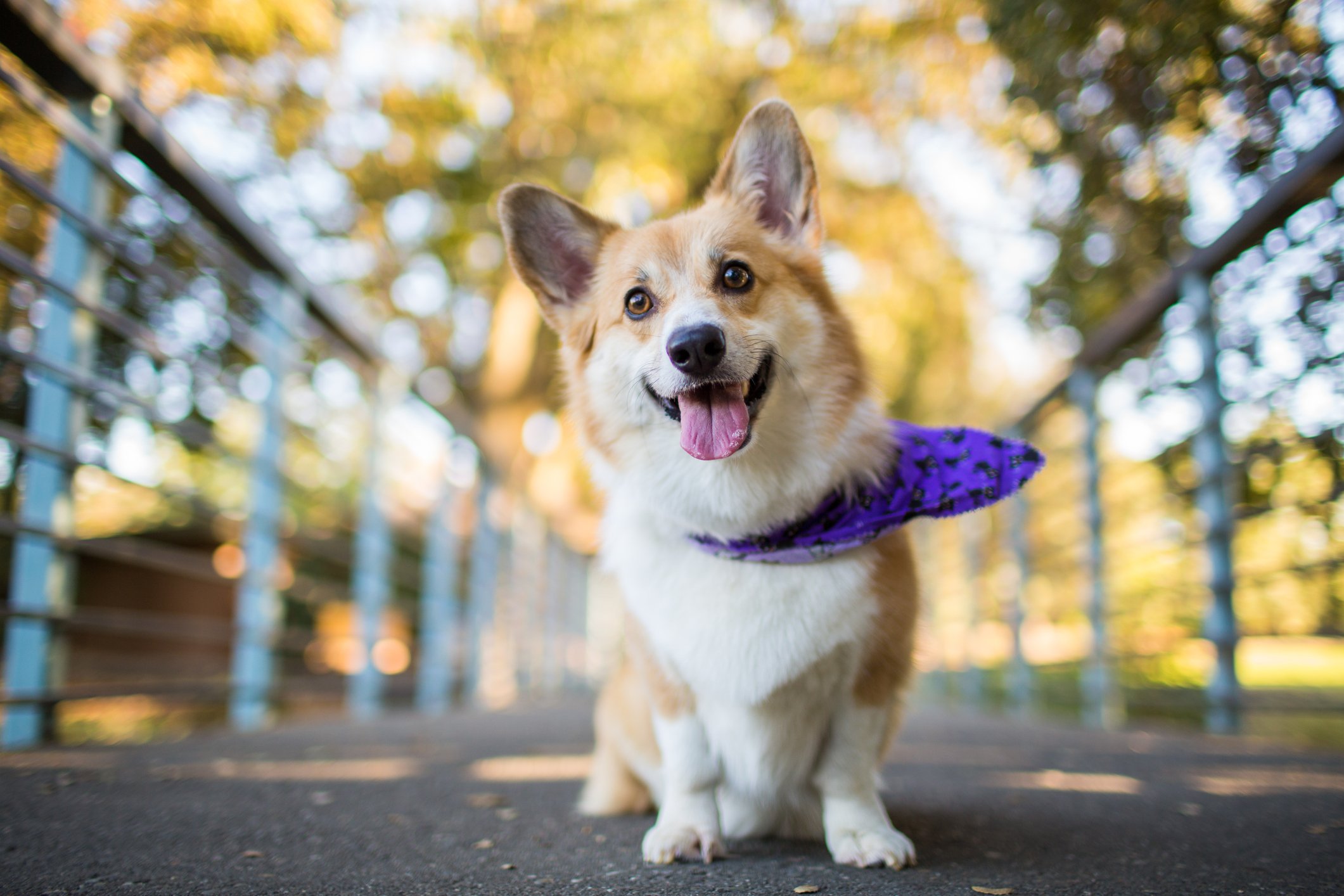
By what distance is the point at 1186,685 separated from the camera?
4.05m

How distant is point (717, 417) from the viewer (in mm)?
1624

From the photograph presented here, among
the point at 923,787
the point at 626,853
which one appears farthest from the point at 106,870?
the point at 923,787

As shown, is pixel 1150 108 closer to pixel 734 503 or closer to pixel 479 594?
pixel 734 503

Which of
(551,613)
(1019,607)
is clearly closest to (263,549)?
(1019,607)

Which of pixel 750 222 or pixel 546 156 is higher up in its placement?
pixel 546 156

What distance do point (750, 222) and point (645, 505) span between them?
0.69 meters

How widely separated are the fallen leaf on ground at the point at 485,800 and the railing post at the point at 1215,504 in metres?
2.50

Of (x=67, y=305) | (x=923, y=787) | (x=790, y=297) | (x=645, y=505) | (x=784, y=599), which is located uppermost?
(x=67, y=305)

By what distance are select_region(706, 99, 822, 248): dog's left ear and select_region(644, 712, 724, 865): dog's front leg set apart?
1.06m

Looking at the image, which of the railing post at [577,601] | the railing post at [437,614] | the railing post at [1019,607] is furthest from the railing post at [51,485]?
the railing post at [577,601]

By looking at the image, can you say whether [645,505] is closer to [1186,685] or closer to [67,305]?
[67,305]

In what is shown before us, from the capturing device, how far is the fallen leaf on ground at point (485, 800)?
1.98 metres

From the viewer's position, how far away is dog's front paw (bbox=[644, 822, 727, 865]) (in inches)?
56.9

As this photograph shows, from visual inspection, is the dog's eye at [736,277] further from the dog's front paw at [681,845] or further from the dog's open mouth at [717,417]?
the dog's front paw at [681,845]
